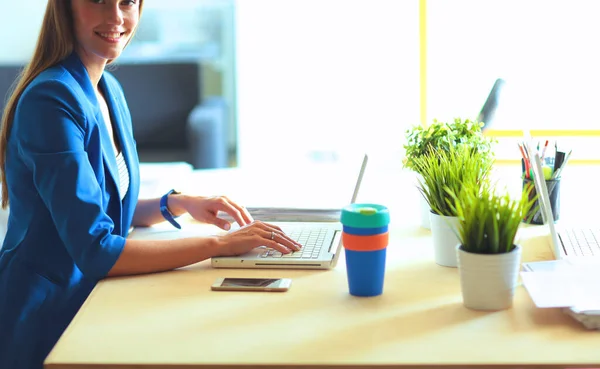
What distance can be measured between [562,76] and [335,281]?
1607 mm

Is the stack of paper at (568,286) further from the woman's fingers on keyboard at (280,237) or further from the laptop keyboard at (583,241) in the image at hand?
the woman's fingers on keyboard at (280,237)

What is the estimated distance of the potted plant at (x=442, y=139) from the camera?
1609 mm

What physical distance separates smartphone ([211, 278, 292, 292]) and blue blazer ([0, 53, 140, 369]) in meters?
0.19

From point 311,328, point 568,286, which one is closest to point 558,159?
point 568,286

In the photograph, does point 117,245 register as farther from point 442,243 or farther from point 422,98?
point 422,98

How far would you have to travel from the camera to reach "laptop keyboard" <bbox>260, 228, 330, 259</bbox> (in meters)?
1.43

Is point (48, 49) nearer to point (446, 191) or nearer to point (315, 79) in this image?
point (446, 191)

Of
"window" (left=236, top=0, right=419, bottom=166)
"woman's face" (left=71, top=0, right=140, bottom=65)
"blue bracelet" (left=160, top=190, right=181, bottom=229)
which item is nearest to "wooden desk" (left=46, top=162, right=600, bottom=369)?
"blue bracelet" (left=160, top=190, right=181, bottom=229)

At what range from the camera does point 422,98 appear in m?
2.68

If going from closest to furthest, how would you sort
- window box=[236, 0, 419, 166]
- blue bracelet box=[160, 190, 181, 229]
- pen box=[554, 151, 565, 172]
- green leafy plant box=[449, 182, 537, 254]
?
green leafy plant box=[449, 182, 537, 254] → pen box=[554, 151, 565, 172] → blue bracelet box=[160, 190, 181, 229] → window box=[236, 0, 419, 166]

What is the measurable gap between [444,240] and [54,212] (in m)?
0.67

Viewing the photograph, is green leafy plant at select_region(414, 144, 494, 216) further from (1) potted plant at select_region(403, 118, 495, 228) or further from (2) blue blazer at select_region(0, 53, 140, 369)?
(2) blue blazer at select_region(0, 53, 140, 369)

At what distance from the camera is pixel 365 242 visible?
125cm

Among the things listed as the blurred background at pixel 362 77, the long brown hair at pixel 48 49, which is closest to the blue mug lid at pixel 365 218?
the long brown hair at pixel 48 49
